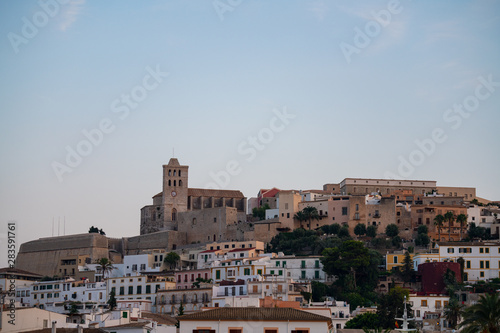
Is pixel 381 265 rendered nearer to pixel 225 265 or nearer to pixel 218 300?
pixel 225 265

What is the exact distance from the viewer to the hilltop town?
63719 mm

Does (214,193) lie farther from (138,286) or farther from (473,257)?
(473,257)

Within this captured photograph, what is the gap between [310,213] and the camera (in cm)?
9531

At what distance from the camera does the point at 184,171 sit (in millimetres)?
107062

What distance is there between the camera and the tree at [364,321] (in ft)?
200

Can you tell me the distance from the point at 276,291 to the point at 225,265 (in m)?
13.1

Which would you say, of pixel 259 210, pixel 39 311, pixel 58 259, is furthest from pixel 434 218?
pixel 39 311

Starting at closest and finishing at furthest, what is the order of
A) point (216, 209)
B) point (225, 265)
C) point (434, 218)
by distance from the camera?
point (225, 265) → point (434, 218) → point (216, 209)

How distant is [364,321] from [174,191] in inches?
1846

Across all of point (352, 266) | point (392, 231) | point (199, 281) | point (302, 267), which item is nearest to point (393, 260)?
point (352, 266)

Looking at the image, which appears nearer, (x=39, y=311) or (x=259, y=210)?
(x=39, y=311)

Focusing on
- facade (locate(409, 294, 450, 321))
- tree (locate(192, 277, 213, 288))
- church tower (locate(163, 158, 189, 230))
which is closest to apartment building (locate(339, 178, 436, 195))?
church tower (locate(163, 158, 189, 230))

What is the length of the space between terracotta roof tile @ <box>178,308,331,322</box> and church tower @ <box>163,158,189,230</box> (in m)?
65.1

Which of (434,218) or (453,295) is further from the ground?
(434,218)
